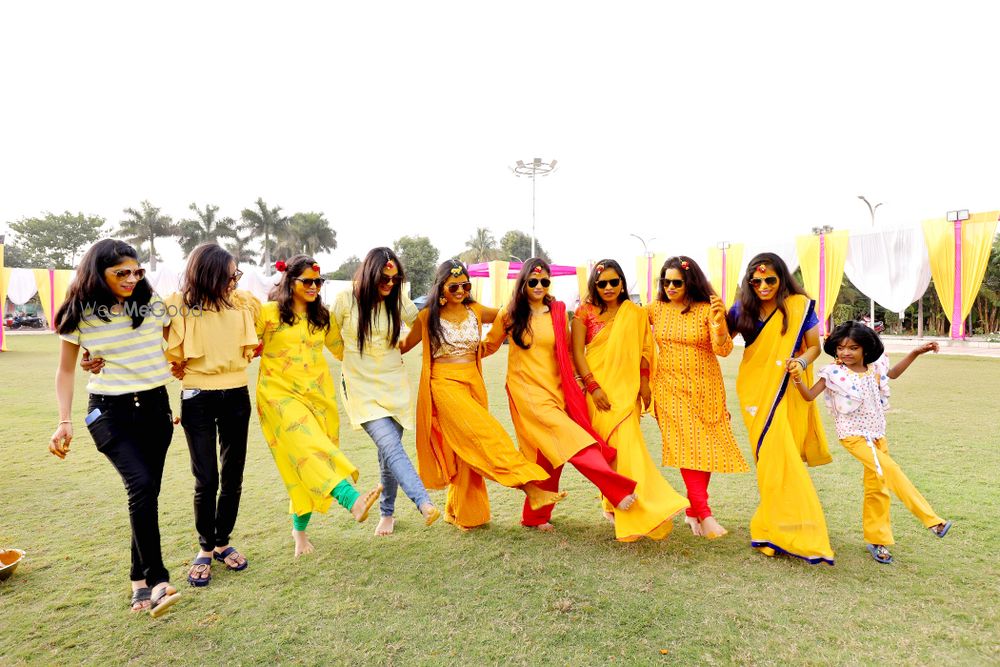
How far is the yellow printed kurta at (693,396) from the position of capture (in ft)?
11.3

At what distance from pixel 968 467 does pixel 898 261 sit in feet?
37.2

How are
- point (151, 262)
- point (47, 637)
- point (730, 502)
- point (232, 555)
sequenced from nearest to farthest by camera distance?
point (47, 637) → point (232, 555) → point (730, 502) → point (151, 262)

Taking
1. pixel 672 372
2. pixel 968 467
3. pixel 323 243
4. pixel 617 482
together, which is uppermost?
pixel 323 243

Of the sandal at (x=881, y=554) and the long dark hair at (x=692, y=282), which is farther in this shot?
the long dark hair at (x=692, y=282)

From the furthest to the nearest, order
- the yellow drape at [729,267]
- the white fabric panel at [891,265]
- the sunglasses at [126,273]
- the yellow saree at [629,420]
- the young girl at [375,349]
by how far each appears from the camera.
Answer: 1. the yellow drape at [729,267]
2. the white fabric panel at [891,265]
3. the young girl at [375,349]
4. the yellow saree at [629,420]
5. the sunglasses at [126,273]

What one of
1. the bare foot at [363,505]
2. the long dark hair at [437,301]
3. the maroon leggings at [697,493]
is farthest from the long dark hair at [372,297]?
the maroon leggings at [697,493]

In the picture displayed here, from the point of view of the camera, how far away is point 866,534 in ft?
10.0

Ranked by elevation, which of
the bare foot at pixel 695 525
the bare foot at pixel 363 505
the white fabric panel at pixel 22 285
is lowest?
the bare foot at pixel 695 525

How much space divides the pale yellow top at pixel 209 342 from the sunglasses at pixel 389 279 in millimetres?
705

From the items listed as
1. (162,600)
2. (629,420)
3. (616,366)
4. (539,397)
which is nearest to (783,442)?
(629,420)

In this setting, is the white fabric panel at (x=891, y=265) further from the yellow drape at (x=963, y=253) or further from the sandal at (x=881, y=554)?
the sandal at (x=881, y=554)

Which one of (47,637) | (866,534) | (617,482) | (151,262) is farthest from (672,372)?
(151,262)

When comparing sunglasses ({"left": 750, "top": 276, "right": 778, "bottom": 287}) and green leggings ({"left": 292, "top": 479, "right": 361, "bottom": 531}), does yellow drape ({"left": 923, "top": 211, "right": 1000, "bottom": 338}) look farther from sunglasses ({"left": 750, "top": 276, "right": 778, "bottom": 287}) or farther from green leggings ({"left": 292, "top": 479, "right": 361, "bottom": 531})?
green leggings ({"left": 292, "top": 479, "right": 361, "bottom": 531})

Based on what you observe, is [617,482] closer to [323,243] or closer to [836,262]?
[836,262]
